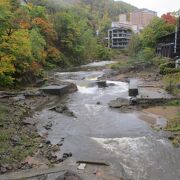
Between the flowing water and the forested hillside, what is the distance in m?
6.50

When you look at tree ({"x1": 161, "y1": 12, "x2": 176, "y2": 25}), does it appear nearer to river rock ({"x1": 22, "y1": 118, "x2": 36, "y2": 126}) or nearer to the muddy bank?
the muddy bank

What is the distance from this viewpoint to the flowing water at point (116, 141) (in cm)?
1174

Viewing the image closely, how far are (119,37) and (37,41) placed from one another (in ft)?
244

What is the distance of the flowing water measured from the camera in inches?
462

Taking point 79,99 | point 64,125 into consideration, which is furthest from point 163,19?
point 64,125

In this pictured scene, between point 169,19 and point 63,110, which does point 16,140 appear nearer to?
point 63,110

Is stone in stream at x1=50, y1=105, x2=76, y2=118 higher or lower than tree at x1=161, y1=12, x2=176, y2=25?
lower

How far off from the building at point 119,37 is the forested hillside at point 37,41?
3.85m

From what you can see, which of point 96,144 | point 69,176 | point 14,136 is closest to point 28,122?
point 14,136

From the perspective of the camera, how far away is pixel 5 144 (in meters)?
13.4

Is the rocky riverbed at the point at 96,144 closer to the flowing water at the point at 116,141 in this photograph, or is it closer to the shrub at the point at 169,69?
the flowing water at the point at 116,141

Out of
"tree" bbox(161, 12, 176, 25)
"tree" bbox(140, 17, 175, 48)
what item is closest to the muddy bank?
"tree" bbox(140, 17, 175, 48)

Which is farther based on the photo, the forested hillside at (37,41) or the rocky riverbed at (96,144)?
the forested hillside at (37,41)

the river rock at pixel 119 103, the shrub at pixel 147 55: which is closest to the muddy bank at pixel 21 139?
the river rock at pixel 119 103
